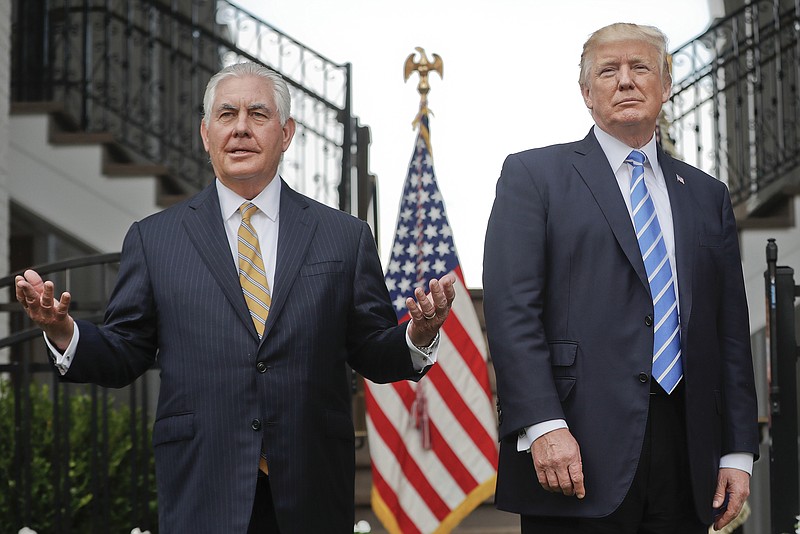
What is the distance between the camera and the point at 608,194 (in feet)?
9.59

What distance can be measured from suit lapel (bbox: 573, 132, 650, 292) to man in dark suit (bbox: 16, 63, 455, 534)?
1.59 feet

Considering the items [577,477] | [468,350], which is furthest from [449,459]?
[577,477]

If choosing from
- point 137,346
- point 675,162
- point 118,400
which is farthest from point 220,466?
point 118,400

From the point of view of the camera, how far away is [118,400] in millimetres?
9695

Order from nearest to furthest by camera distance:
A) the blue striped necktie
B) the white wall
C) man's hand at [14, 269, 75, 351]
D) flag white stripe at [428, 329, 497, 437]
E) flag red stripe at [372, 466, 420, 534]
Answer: man's hand at [14, 269, 75, 351] < the blue striped necktie < flag red stripe at [372, 466, 420, 534] < flag white stripe at [428, 329, 497, 437] < the white wall

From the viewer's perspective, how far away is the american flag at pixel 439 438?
5758 millimetres

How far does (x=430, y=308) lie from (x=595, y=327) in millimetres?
414

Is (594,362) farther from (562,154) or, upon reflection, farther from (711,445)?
(562,154)

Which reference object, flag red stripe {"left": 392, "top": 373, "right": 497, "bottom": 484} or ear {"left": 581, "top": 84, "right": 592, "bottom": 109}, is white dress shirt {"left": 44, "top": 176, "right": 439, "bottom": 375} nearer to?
ear {"left": 581, "top": 84, "right": 592, "bottom": 109}

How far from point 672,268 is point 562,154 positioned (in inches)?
16.4

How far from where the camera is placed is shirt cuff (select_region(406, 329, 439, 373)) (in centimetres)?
286

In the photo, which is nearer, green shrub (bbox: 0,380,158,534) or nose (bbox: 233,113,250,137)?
nose (bbox: 233,113,250,137)

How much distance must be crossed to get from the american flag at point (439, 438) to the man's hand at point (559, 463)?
122 inches

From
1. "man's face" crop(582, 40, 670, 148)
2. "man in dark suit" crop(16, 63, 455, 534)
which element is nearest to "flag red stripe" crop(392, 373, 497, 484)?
"man in dark suit" crop(16, 63, 455, 534)
